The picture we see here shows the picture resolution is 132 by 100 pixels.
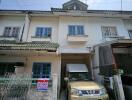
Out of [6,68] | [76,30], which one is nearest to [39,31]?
[76,30]

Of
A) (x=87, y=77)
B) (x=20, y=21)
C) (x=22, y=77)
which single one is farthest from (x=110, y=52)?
(x=20, y=21)

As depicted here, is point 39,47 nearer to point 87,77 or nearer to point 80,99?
point 87,77

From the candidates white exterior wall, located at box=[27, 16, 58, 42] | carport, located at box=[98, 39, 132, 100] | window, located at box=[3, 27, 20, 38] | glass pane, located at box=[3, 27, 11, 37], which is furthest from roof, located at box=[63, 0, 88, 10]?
glass pane, located at box=[3, 27, 11, 37]

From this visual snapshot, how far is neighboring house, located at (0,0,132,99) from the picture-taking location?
10.9m

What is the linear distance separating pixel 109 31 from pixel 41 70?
749 centimetres

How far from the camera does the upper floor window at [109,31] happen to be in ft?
38.7

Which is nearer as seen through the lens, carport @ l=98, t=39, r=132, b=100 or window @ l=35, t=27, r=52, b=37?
carport @ l=98, t=39, r=132, b=100

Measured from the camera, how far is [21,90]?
644 cm

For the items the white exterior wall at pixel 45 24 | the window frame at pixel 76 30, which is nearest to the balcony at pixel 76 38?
the window frame at pixel 76 30

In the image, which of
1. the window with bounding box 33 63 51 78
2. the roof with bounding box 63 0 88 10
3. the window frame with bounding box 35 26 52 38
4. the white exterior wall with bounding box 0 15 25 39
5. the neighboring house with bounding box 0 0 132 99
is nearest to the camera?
the window with bounding box 33 63 51 78

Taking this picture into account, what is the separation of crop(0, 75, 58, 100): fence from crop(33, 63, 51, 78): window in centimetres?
413

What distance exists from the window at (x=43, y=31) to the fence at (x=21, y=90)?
5974 mm

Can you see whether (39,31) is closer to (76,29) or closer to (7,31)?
(7,31)

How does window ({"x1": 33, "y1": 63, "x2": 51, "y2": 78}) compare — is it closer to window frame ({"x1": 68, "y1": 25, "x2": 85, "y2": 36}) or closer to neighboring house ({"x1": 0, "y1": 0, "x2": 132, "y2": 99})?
neighboring house ({"x1": 0, "y1": 0, "x2": 132, "y2": 99})
